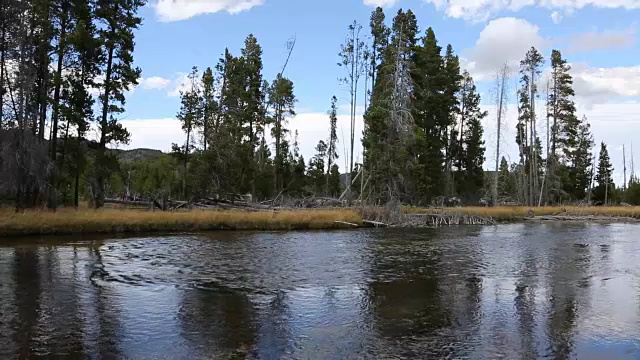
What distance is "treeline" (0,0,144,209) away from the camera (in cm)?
2575

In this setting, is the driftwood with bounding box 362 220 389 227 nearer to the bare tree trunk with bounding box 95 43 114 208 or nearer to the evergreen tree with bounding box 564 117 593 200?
the bare tree trunk with bounding box 95 43 114 208

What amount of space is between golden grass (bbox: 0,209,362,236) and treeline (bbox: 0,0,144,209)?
2430mm

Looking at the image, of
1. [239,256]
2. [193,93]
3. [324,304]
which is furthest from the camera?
[193,93]

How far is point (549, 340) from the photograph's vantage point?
8.26 m

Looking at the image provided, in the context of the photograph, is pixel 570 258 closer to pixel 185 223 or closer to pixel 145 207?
pixel 185 223

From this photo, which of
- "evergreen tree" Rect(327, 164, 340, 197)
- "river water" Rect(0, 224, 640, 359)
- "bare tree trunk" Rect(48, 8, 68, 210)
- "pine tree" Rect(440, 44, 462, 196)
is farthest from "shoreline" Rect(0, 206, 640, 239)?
"evergreen tree" Rect(327, 164, 340, 197)

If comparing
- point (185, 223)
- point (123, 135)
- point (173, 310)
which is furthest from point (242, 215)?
point (173, 310)

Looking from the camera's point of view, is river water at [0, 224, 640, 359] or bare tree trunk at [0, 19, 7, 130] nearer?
river water at [0, 224, 640, 359]

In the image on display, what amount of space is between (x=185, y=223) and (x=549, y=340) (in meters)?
23.3

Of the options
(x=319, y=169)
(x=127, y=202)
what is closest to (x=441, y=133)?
(x=319, y=169)

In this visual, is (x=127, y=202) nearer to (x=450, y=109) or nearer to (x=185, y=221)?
(x=185, y=221)

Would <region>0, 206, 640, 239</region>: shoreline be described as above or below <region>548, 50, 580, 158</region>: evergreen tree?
below

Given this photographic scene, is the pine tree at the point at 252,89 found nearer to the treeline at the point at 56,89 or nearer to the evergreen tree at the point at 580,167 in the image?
the treeline at the point at 56,89

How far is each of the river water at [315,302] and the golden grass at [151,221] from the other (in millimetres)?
4338
